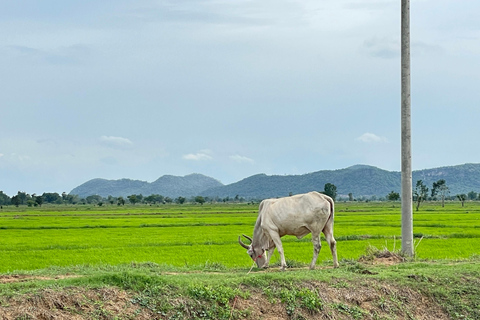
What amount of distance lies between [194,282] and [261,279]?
3.82ft

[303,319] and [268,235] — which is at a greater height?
[268,235]

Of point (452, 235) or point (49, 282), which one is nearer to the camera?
point (49, 282)

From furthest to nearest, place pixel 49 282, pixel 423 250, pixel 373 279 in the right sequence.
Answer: pixel 423 250 → pixel 373 279 → pixel 49 282

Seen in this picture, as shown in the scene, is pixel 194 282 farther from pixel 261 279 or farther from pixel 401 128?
pixel 401 128

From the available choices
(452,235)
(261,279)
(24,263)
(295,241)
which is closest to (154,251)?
(24,263)

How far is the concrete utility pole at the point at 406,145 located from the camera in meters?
14.6

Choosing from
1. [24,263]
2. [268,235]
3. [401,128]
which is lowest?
[24,263]

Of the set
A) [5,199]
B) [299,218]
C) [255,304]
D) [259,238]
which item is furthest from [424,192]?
[5,199]

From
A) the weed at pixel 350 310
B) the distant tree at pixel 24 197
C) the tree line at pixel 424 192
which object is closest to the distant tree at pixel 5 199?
the distant tree at pixel 24 197

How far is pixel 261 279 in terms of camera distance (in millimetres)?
8914

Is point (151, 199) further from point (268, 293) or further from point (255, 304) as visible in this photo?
point (255, 304)

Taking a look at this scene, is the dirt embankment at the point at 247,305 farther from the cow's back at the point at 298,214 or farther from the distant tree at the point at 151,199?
the distant tree at the point at 151,199

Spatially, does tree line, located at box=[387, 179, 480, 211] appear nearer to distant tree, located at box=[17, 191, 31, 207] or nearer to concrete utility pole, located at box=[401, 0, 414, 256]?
concrete utility pole, located at box=[401, 0, 414, 256]

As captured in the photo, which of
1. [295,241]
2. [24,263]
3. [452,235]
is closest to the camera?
[24,263]
